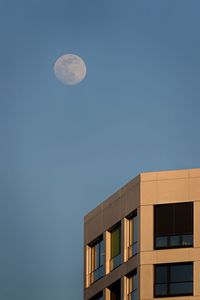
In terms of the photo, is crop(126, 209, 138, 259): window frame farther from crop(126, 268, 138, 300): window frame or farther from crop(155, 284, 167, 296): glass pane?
crop(155, 284, 167, 296): glass pane

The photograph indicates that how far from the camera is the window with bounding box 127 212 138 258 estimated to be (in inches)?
3351

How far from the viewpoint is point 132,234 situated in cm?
8594

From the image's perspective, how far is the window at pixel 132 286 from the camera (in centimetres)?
8412

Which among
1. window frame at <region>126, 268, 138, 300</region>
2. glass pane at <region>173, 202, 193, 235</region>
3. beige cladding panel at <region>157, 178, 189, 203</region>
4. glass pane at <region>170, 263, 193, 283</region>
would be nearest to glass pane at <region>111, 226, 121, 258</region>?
window frame at <region>126, 268, 138, 300</region>

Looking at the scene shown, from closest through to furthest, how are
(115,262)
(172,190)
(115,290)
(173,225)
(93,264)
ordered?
(173,225) → (172,190) → (115,290) → (115,262) → (93,264)

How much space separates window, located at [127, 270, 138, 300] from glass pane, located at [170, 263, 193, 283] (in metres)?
2.75

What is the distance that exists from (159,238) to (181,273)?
8.93 ft

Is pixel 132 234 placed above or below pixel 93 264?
above

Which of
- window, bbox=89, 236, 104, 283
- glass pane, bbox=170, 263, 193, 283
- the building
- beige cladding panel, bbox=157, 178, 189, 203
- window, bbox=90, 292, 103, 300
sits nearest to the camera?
glass pane, bbox=170, 263, 193, 283

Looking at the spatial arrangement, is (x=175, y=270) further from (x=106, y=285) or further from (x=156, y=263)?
(x=106, y=285)

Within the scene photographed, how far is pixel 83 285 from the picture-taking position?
92.7 metres

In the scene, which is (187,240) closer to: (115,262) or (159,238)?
(159,238)

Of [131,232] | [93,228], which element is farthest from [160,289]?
[93,228]

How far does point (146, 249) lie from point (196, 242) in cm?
331
